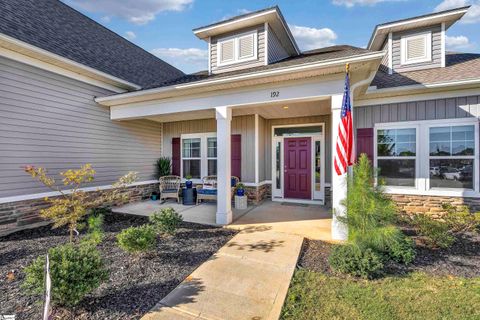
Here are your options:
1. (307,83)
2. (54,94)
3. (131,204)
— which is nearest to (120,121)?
(54,94)

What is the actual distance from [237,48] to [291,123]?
9.67 feet

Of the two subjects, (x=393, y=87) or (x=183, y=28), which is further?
(x=183, y=28)

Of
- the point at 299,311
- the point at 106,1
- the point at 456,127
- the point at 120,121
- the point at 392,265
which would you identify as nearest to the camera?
the point at 299,311

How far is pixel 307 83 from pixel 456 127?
12.9ft

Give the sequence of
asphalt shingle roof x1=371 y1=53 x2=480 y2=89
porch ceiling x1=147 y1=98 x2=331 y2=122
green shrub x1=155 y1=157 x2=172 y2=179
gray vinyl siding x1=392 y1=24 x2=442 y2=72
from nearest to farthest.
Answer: asphalt shingle roof x1=371 y1=53 x2=480 y2=89, porch ceiling x1=147 y1=98 x2=331 y2=122, gray vinyl siding x1=392 y1=24 x2=442 y2=72, green shrub x1=155 y1=157 x2=172 y2=179

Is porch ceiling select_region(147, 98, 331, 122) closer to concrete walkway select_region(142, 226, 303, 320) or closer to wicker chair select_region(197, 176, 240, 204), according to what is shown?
wicker chair select_region(197, 176, 240, 204)

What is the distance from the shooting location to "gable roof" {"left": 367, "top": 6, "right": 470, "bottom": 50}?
590cm

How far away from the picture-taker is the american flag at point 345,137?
3941 mm

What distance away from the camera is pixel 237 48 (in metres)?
6.97

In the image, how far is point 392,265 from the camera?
135 inches

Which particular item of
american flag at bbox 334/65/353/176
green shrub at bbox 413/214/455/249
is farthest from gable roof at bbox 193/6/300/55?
green shrub at bbox 413/214/455/249

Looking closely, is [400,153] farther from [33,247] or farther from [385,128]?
[33,247]

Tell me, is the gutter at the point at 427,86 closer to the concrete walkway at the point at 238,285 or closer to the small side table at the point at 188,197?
the concrete walkway at the point at 238,285

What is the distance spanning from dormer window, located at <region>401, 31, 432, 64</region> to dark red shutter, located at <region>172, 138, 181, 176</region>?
7.87 m
